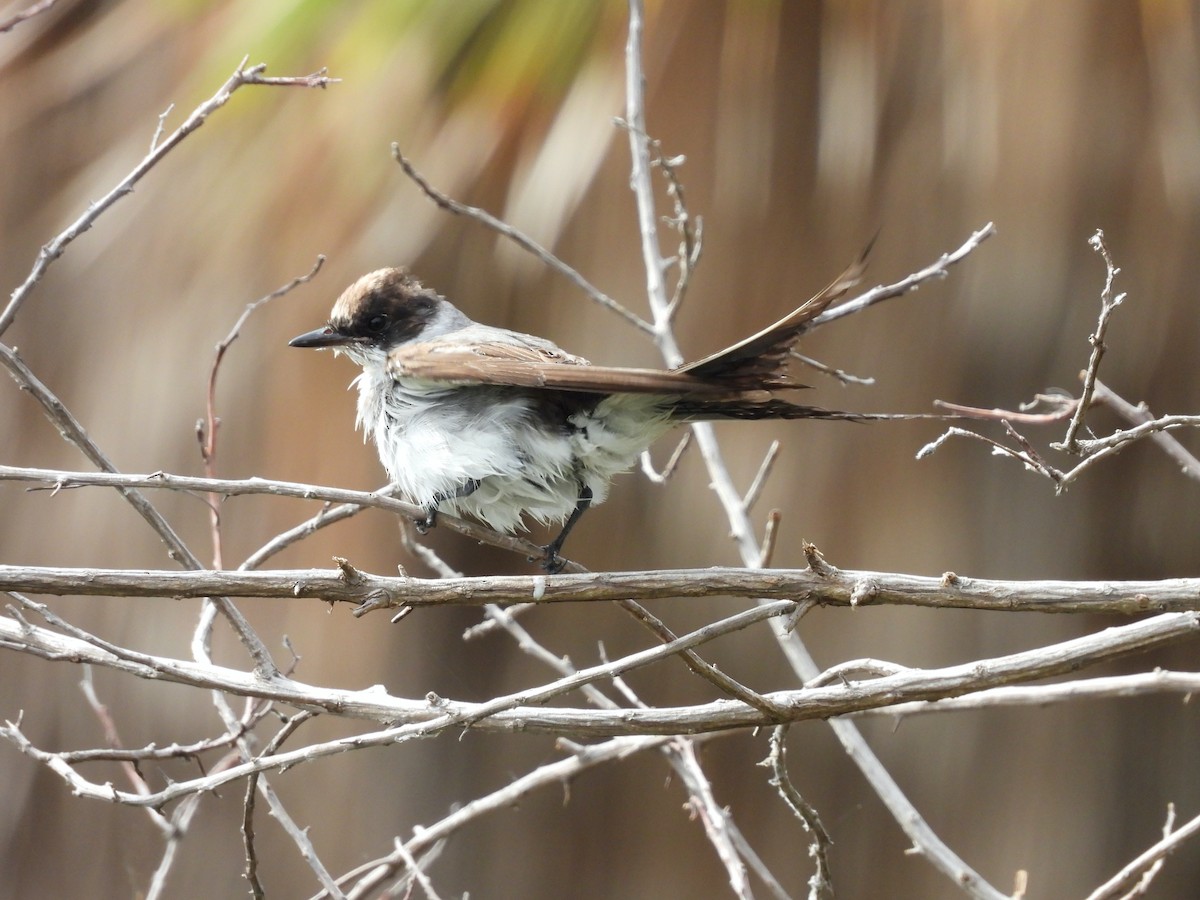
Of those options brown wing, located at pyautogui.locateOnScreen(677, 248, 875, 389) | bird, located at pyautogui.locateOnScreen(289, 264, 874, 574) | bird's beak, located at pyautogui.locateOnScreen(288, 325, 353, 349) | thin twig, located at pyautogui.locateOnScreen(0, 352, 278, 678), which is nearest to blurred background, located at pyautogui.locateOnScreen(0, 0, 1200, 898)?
bird's beak, located at pyautogui.locateOnScreen(288, 325, 353, 349)

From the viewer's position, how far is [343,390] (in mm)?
4328

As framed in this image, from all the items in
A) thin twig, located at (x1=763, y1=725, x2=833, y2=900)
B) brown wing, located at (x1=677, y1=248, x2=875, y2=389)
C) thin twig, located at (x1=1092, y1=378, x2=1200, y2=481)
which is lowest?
thin twig, located at (x1=763, y1=725, x2=833, y2=900)

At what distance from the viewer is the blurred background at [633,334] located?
3605 millimetres

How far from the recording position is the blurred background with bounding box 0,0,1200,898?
361 centimetres

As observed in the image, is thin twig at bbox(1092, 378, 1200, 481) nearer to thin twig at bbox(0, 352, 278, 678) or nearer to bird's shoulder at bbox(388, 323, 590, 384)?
bird's shoulder at bbox(388, 323, 590, 384)

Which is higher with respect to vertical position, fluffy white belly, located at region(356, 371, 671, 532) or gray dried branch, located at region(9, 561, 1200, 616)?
fluffy white belly, located at region(356, 371, 671, 532)

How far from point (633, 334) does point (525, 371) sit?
185 centimetres

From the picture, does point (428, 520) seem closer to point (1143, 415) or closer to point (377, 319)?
point (377, 319)

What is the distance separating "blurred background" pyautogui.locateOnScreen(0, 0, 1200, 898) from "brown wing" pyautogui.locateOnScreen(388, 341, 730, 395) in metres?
1.39

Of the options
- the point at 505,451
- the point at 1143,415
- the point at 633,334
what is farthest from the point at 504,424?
the point at 633,334

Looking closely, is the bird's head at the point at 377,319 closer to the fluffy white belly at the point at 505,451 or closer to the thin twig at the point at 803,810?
the fluffy white belly at the point at 505,451

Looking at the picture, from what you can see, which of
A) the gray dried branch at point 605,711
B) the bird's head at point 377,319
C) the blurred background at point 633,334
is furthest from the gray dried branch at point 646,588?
the blurred background at point 633,334

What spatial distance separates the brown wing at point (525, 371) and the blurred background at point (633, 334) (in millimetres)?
1394

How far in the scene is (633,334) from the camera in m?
3.96
